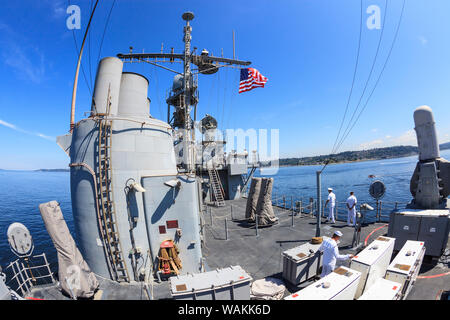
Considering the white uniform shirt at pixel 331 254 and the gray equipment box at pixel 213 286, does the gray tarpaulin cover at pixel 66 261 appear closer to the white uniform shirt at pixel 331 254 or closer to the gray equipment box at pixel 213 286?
the gray equipment box at pixel 213 286

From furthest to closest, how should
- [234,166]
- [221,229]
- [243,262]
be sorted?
[234,166]
[221,229]
[243,262]

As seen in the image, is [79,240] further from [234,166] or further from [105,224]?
[234,166]

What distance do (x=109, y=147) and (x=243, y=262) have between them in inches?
260

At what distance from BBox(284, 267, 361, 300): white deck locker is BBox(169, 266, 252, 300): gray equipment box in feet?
4.38

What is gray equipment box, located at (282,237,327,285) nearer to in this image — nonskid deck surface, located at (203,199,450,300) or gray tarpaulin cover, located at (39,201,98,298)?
nonskid deck surface, located at (203,199,450,300)

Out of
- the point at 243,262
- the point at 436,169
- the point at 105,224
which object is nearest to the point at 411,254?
the point at 243,262

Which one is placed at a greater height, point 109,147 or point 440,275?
point 109,147

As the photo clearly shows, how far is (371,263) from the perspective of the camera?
163 inches

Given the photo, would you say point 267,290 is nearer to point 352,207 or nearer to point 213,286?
point 213,286

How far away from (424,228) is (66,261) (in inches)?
489

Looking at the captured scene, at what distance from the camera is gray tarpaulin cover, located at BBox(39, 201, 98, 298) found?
5457mm
